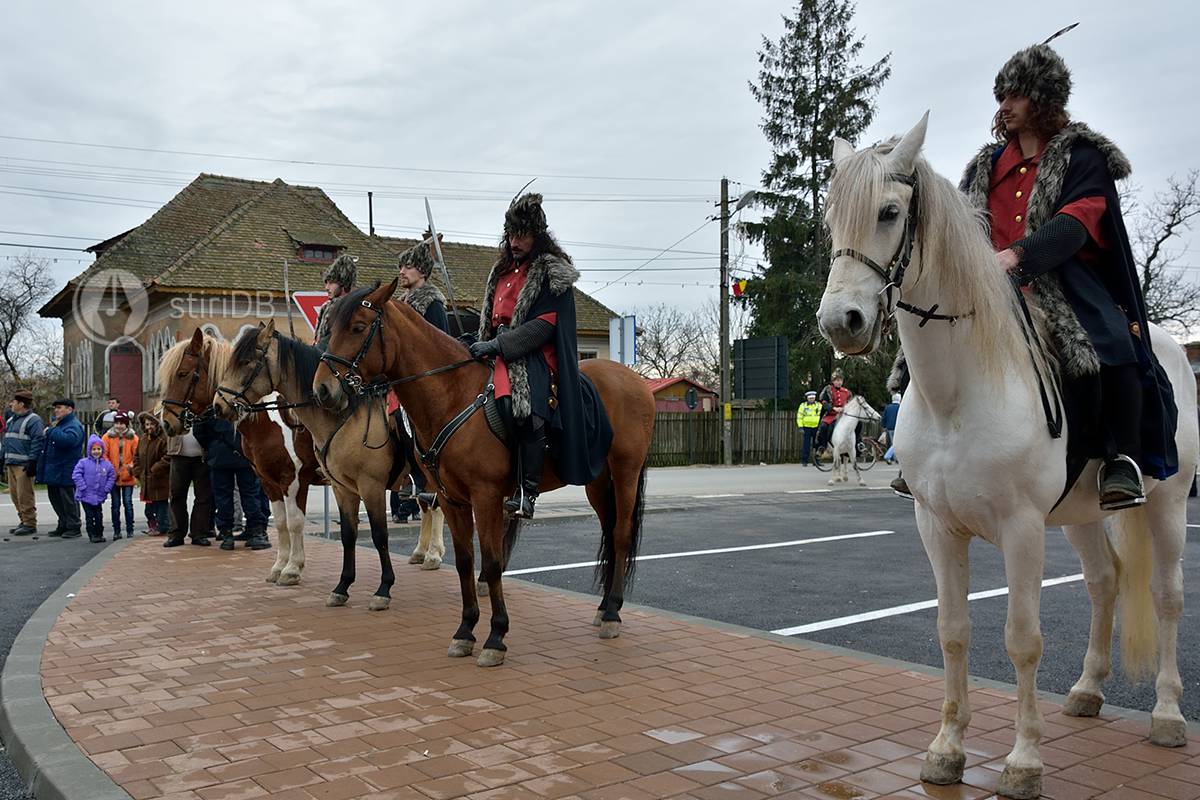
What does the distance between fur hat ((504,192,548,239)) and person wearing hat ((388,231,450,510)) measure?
49.1 inches

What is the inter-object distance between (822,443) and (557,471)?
61.5 feet

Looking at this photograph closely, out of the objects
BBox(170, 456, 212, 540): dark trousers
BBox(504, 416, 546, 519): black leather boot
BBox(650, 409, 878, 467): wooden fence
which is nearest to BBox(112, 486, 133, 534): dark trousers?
BBox(170, 456, 212, 540): dark trousers

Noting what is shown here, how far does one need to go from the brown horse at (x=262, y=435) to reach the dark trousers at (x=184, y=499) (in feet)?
9.32

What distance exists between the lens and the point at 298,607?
755cm

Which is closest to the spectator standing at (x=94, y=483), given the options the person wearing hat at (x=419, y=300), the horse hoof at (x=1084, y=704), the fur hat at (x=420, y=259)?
the person wearing hat at (x=419, y=300)

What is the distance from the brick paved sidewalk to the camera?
3775mm

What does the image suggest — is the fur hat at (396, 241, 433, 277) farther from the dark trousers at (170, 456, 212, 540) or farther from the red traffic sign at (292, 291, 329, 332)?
the dark trousers at (170, 456, 212, 540)

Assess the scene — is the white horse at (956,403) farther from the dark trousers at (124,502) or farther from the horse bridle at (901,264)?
the dark trousers at (124,502)

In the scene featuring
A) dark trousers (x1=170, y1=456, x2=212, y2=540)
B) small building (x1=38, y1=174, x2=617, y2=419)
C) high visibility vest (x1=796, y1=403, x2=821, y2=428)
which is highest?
small building (x1=38, y1=174, x2=617, y2=419)

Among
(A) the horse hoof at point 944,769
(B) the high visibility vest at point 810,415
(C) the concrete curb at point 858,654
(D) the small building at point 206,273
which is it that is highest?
(D) the small building at point 206,273

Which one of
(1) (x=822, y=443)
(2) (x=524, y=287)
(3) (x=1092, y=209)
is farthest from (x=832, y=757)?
(1) (x=822, y=443)

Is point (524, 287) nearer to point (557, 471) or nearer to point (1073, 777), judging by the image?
point (557, 471)

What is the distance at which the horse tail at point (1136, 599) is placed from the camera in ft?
15.0

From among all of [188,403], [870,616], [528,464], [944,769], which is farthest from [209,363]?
[944,769]
